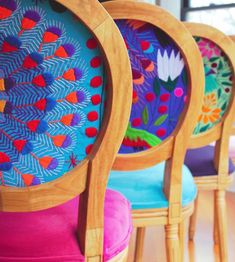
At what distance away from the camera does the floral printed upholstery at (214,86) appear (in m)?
1.15

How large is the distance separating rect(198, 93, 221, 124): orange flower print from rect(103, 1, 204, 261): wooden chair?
0.91 feet

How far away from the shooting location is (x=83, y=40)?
58 cm

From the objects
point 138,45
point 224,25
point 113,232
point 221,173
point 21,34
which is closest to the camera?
point 21,34

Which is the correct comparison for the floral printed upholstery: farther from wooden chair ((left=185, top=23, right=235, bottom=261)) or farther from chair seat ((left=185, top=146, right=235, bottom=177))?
chair seat ((left=185, top=146, right=235, bottom=177))

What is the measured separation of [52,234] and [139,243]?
888 millimetres

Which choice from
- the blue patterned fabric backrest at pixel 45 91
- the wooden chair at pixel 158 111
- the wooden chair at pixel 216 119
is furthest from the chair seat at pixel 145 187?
the blue patterned fabric backrest at pixel 45 91

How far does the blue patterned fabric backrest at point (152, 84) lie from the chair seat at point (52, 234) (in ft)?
0.69

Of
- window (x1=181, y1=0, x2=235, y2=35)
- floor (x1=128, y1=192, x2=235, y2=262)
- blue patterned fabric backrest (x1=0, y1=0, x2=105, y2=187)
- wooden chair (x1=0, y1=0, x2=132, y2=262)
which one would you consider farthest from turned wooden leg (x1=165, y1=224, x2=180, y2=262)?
window (x1=181, y1=0, x2=235, y2=35)

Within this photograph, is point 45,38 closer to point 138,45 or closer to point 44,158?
point 44,158

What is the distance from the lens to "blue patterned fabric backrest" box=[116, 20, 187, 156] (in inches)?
32.9

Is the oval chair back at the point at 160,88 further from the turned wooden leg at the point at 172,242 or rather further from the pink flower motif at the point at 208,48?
the pink flower motif at the point at 208,48

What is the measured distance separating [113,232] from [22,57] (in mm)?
330

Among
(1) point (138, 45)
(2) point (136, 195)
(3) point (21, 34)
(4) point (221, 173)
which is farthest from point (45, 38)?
(4) point (221, 173)

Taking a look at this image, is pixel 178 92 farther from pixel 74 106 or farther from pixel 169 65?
pixel 74 106
